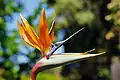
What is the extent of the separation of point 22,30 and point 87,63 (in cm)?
1120

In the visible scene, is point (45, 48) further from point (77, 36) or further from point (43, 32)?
point (77, 36)

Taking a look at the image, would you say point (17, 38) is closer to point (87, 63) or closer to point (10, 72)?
point (10, 72)

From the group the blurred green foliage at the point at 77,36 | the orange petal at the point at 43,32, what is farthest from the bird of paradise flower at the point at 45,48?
the blurred green foliage at the point at 77,36

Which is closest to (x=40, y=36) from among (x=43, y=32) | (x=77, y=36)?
(x=43, y=32)

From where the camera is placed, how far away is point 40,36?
7.82ft

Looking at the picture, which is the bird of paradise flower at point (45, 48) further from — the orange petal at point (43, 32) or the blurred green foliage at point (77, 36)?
the blurred green foliage at point (77, 36)

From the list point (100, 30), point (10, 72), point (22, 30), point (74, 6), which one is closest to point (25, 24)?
point (22, 30)

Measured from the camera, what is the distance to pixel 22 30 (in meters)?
2.45

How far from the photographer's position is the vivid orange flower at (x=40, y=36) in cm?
238

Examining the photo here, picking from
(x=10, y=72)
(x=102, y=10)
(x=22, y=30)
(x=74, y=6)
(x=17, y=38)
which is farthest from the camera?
(x=102, y=10)

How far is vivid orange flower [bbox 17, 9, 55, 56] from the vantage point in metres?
2.38

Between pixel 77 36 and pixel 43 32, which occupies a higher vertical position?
pixel 43 32

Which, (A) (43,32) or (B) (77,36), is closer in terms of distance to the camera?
(A) (43,32)

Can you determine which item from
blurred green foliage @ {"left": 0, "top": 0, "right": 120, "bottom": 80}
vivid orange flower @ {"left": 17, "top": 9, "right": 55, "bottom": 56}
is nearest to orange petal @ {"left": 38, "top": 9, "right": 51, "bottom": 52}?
vivid orange flower @ {"left": 17, "top": 9, "right": 55, "bottom": 56}
